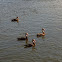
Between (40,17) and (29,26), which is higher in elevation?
(40,17)

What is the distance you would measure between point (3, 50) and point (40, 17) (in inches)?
534

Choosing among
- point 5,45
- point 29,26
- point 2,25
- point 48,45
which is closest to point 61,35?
point 48,45

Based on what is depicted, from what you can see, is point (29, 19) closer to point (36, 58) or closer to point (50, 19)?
point (50, 19)

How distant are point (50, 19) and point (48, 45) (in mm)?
10268

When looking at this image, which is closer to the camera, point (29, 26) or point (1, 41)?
point (1, 41)

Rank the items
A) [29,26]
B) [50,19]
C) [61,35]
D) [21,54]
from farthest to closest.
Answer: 1. [50,19]
2. [29,26]
3. [61,35]
4. [21,54]

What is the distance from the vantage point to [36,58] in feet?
53.2

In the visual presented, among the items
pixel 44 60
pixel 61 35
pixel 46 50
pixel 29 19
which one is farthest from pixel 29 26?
pixel 44 60

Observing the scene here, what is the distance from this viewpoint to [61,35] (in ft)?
70.7

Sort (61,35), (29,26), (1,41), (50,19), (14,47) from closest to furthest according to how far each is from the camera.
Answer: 1. (14,47)
2. (1,41)
3. (61,35)
4. (29,26)
5. (50,19)

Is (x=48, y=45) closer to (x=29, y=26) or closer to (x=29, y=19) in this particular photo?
(x=29, y=26)

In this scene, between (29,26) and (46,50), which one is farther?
(29,26)

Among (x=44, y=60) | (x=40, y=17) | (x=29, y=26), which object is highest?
(x=40, y=17)

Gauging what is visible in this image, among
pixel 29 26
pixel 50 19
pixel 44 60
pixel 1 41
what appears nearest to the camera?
pixel 44 60
